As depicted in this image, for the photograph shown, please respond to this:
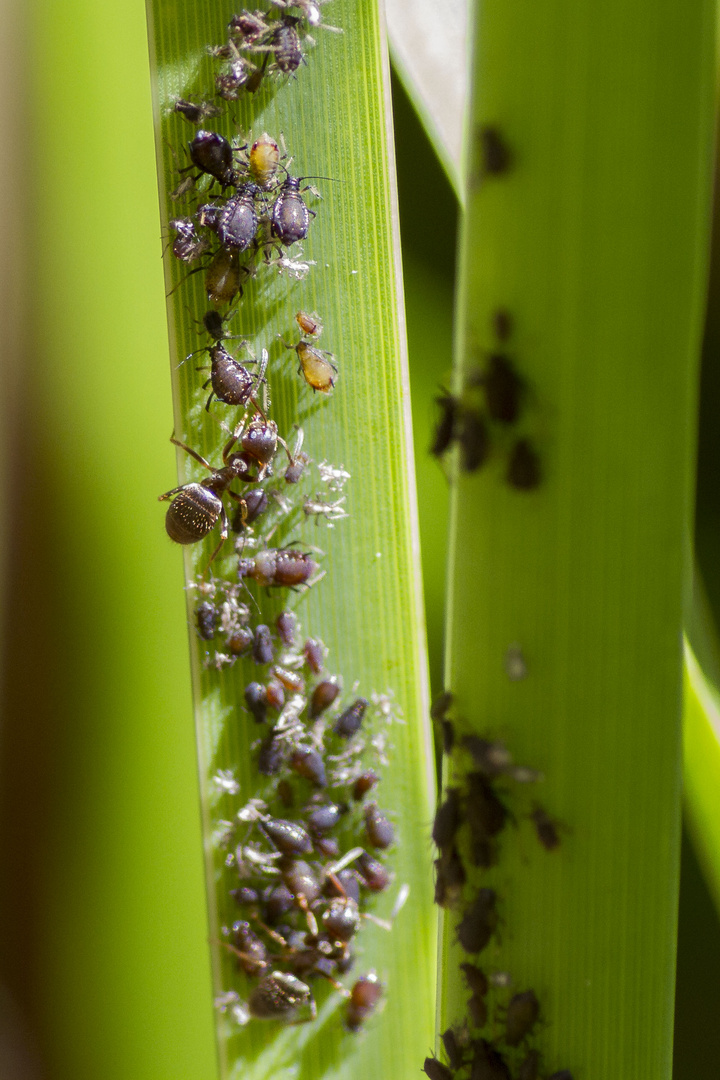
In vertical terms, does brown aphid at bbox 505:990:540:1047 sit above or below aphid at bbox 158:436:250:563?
below

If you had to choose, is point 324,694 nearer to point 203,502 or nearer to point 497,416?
point 203,502

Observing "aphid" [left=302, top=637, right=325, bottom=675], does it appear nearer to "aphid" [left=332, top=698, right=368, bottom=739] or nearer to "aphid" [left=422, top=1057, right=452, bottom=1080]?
"aphid" [left=332, top=698, right=368, bottom=739]

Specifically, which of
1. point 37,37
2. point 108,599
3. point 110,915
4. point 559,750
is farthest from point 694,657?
point 37,37

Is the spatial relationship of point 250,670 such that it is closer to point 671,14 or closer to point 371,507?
point 371,507

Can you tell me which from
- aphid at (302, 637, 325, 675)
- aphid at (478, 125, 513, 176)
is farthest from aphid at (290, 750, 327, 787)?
aphid at (478, 125, 513, 176)

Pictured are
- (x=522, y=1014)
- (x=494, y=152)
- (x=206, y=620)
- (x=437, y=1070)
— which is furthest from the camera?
(x=206, y=620)

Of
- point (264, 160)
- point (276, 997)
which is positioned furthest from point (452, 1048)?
point (264, 160)
